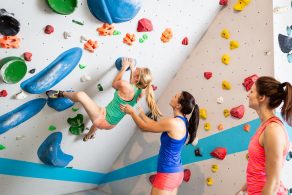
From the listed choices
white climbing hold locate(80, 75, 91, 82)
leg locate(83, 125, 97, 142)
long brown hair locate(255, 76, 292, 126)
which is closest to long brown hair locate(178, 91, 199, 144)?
long brown hair locate(255, 76, 292, 126)

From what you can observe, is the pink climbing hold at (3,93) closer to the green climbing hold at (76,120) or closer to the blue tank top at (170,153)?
the green climbing hold at (76,120)

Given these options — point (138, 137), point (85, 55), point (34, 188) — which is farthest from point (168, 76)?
point (34, 188)

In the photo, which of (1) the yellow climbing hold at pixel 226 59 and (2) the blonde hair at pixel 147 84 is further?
(1) the yellow climbing hold at pixel 226 59

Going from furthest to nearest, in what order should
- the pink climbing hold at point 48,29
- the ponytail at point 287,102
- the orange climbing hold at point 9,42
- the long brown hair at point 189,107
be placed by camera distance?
the long brown hair at point 189,107 < the pink climbing hold at point 48,29 < the orange climbing hold at point 9,42 < the ponytail at point 287,102

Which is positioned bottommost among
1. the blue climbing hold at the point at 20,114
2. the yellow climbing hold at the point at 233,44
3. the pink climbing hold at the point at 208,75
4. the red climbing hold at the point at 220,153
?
the red climbing hold at the point at 220,153

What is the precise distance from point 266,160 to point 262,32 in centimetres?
129

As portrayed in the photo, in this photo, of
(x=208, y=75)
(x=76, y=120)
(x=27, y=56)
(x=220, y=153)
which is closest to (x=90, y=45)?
(x=27, y=56)

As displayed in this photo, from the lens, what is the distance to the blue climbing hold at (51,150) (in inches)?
108

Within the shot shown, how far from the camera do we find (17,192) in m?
2.92

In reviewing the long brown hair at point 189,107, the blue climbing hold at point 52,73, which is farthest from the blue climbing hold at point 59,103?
the long brown hair at point 189,107

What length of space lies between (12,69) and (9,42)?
0.58ft

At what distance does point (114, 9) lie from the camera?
214 cm

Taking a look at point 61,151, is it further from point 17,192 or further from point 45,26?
point 45,26

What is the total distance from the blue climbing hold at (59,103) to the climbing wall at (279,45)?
1577 millimetres
